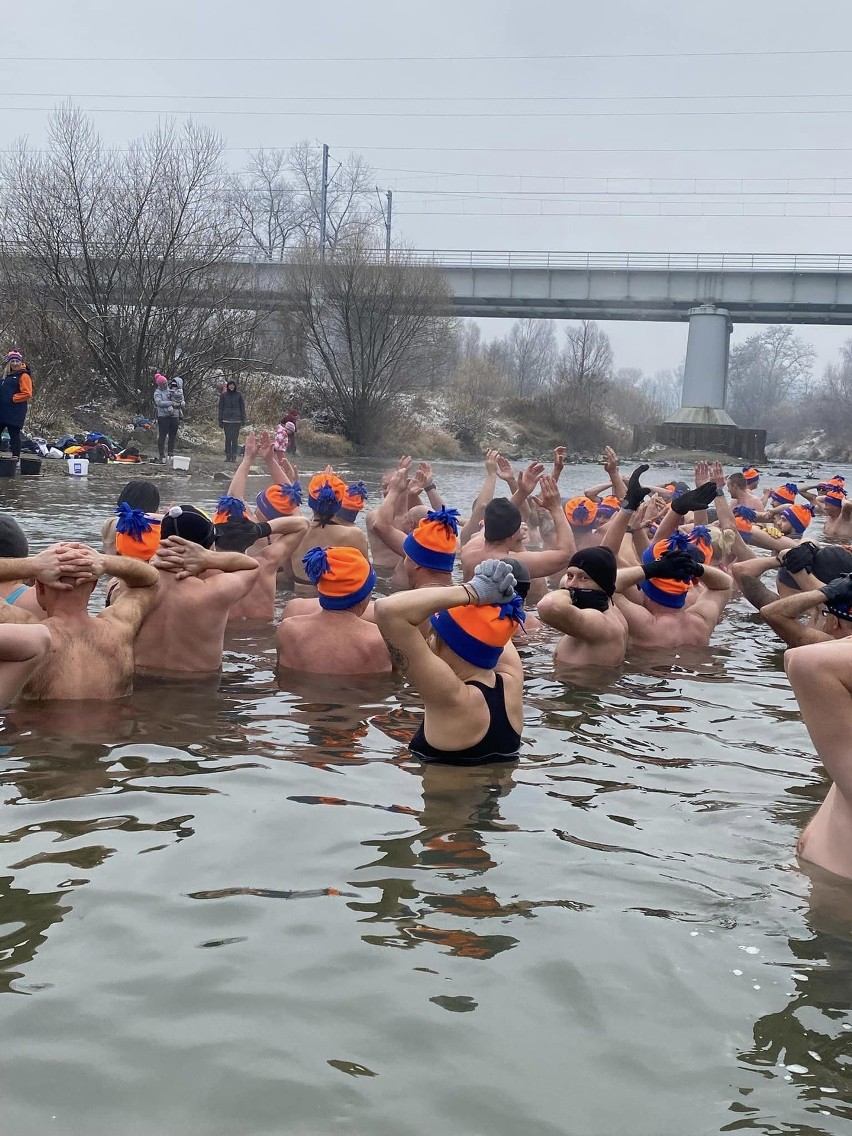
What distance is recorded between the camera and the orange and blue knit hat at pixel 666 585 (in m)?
8.30

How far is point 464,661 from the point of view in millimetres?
5199

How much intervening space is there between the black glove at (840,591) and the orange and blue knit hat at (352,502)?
5.20 meters

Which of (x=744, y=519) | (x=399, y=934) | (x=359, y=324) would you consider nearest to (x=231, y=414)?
(x=359, y=324)

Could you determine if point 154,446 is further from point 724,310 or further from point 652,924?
point 724,310

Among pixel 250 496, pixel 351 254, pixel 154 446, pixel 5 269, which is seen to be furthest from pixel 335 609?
pixel 351 254

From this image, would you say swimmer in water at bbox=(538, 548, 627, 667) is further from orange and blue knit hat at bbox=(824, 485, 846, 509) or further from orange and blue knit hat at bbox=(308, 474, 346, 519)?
orange and blue knit hat at bbox=(824, 485, 846, 509)

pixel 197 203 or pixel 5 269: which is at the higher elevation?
pixel 197 203

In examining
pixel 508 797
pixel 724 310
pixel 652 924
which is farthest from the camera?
pixel 724 310

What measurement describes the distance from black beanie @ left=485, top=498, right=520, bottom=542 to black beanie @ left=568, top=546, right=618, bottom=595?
954mm

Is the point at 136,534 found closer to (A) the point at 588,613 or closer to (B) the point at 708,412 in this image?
(A) the point at 588,613

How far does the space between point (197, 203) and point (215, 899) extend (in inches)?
1149

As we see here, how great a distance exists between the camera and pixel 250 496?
20125mm

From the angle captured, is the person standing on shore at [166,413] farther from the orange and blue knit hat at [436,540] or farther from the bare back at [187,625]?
the bare back at [187,625]

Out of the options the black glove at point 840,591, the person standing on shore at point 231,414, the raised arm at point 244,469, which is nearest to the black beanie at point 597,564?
the black glove at point 840,591
